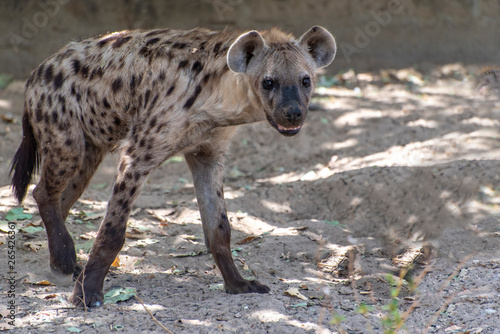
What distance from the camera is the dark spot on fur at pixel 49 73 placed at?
14.6 feet

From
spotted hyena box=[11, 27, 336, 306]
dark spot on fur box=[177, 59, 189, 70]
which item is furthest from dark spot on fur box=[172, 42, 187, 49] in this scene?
dark spot on fur box=[177, 59, 189, 70]

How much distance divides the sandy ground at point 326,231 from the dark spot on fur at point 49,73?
1.26m

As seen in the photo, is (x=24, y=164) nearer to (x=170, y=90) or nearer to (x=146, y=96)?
(x=146, y=96)

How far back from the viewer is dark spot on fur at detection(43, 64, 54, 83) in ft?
14.6

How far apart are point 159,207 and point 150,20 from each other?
3642 mm

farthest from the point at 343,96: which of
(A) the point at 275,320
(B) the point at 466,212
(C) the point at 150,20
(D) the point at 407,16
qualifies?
(A) the point at 275,320

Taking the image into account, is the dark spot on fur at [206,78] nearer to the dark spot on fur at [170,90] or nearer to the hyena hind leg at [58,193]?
the dark spot on fur at [170,90]

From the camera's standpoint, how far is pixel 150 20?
868cm

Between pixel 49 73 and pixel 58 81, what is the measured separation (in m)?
0.12

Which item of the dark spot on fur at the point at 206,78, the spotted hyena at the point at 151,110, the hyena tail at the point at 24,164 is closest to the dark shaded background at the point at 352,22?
the hyena tail at the point at 24,164

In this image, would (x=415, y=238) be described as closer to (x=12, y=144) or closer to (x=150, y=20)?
(x=12, y=144)

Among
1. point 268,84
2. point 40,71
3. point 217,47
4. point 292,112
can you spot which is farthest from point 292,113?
point 40,71

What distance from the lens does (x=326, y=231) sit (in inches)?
209

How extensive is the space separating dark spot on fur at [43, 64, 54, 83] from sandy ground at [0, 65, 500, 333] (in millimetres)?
1258
